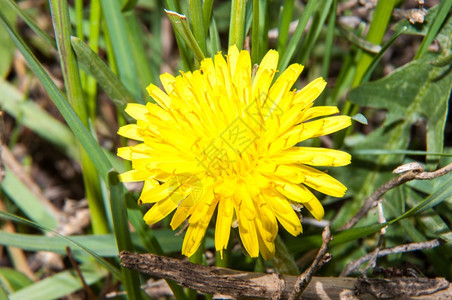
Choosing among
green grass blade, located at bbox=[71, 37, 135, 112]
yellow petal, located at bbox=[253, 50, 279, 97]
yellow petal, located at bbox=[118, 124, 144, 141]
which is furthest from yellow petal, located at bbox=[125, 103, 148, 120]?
yellow petal, located at bbox=[253, 50, 279, 97]

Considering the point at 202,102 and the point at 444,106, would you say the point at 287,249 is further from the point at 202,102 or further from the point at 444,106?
the point at 444,106

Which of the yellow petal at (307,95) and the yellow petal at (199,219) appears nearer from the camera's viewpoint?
the yellow petal at (199,219)

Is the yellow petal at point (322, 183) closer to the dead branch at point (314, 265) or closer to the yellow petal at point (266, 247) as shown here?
the dead branch at point (314, 265)

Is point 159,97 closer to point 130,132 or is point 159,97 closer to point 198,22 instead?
point 130,132

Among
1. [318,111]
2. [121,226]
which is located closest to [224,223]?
[121,226]

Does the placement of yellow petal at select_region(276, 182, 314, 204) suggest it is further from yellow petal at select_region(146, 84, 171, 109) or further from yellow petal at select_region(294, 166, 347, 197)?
yellow petal at select_region(146, 84, 171, 109)

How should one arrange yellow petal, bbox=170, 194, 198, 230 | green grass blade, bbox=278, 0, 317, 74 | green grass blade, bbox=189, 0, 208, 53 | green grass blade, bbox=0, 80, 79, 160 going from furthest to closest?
green grass blade, bbox=0, 80, 79, 160 → green grass blade, bbox=278, 0, 317, 74 → green grass blade, bbox=189, 0, 208, 53 → yellow petal, bbox=170, 194, 198, 230

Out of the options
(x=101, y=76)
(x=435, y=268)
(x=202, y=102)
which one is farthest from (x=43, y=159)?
(x=435, y=268)

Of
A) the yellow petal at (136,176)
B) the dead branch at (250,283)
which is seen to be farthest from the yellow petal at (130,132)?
the dead branch at (250,283)
